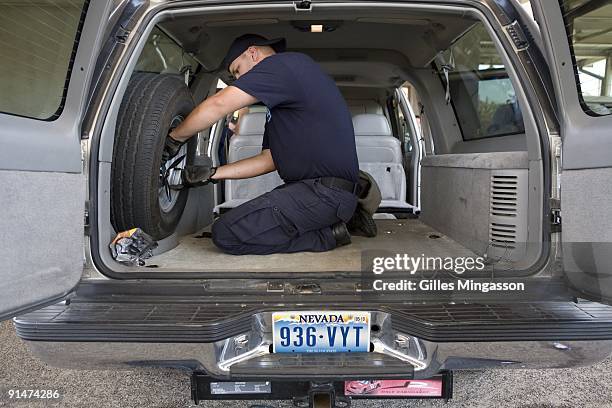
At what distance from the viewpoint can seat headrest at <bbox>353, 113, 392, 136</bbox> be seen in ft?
16.6

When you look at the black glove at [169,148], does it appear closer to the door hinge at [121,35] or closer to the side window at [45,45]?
the door hinge at [121,35]

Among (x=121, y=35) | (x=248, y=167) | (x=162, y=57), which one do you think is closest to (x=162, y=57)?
(x=162, y=57)

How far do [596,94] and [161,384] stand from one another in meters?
2.52

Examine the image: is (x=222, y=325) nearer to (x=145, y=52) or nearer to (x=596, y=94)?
(x=596, y=94)

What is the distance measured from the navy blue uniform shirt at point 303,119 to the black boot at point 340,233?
30cm

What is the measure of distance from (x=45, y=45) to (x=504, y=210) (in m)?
2.14

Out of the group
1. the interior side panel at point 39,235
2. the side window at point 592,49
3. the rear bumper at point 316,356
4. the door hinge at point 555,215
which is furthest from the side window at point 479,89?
the interior side panel at point 39,235

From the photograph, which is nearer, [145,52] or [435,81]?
[145,52]

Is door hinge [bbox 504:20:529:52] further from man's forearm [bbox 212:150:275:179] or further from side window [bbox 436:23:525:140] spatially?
man's forearm [bbox 212:150:275:179]

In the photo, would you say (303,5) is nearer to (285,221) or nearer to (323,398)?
(285,221)

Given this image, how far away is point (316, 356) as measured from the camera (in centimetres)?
187

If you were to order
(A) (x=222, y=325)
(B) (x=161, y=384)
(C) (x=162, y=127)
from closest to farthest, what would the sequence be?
(A) (x=222, y=325) → (C) (x=162, y=127) → (B) (x=161, y=384)

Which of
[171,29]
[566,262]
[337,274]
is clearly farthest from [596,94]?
[171,29]

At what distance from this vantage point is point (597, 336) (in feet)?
6.02
